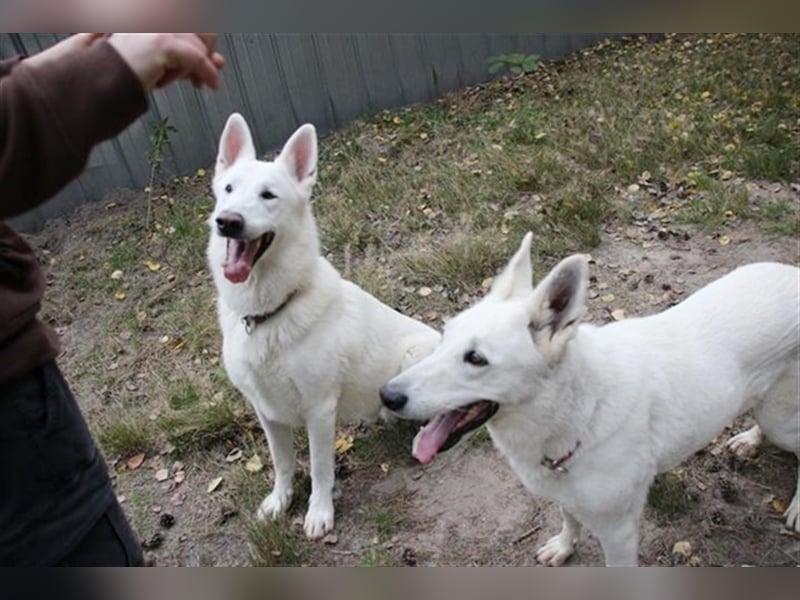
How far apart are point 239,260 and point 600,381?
91 centimetres

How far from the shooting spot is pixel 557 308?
1180 millimetres

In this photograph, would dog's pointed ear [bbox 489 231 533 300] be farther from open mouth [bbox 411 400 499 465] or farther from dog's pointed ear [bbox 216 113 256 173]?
dog's pointed ear [bbox 216 113 256 173]

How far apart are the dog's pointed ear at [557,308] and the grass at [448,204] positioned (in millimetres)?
1109

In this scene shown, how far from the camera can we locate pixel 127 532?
108cm

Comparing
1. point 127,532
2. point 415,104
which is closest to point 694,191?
point 415,104

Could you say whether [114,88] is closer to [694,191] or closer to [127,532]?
[127,532]

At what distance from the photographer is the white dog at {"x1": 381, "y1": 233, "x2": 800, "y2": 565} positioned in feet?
3.94

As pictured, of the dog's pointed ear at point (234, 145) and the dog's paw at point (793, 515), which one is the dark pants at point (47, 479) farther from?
the dog's paw at point (793, 515)

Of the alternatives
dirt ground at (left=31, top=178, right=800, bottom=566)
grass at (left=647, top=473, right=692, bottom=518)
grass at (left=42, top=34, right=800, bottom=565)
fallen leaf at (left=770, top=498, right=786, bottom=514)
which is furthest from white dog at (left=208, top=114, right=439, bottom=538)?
fallen leaf at (left=770, top=498, right=786, bottom=514)

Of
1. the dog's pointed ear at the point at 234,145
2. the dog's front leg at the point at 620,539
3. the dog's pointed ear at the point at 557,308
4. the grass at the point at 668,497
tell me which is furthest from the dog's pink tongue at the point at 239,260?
the grass at the point at 668,497

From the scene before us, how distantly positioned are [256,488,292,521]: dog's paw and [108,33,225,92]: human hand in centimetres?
142

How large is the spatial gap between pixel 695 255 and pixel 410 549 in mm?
1500

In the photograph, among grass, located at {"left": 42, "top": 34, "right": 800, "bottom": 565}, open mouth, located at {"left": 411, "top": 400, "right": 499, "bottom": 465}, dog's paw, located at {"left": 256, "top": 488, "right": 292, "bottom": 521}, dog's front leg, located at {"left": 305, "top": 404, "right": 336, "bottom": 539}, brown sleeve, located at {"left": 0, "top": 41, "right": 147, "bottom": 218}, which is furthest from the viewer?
grass, located at {"left": 42, "top": 34, "right": 800, "bottom": 565}

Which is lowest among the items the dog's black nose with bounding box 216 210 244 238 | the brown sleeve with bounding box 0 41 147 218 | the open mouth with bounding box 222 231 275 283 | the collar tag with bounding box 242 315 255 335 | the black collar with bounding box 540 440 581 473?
the black collar with bounding box 540 440 581 473
